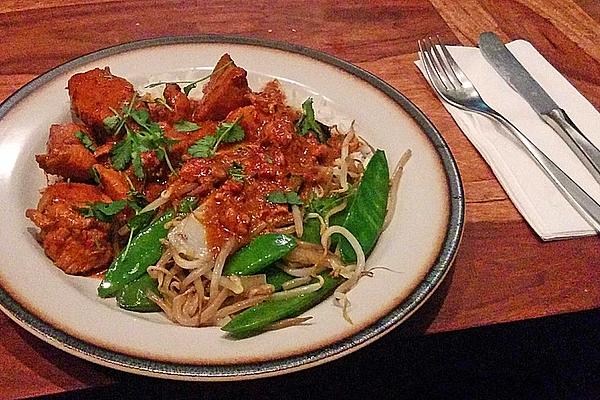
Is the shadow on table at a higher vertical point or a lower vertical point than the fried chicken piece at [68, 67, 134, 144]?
lower

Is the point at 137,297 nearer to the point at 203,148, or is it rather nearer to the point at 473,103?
the point at 203,148

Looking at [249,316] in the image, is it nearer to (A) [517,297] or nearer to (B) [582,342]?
(A) [517,297]

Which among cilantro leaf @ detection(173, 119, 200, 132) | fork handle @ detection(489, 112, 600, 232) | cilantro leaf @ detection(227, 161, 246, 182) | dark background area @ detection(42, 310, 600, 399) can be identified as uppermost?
cilantro leaf @ detection(173, 119, 200, 132)

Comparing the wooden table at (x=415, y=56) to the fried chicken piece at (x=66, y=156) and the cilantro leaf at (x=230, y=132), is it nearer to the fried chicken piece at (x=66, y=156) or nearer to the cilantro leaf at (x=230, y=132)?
the fried chicken piece at (x=66, y=156)

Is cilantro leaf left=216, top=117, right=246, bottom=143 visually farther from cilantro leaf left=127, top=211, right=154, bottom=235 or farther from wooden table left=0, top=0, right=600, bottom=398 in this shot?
wooden table left=0, top=0, right=600, bottom=398

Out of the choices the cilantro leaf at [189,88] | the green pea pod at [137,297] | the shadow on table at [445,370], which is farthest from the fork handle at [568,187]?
the green pea pod at [137,297]

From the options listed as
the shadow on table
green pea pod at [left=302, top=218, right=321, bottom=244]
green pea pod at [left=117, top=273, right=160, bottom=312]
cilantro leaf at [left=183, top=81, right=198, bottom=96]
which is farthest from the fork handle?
green pea pod at [left=117, top=273, right=160, bottom=312]

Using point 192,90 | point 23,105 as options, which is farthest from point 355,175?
point 23,105

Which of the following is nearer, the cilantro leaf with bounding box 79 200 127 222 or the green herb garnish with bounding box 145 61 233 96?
the cilantro leaf with bounding box 79 200 127 222
